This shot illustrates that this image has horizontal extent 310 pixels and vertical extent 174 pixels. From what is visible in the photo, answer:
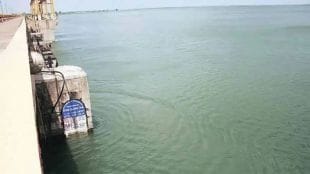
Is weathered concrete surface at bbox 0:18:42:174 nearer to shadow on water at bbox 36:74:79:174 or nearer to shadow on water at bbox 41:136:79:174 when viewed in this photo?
shadow on water at bbox 36:74:79:174

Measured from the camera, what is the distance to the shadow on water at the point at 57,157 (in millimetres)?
11808

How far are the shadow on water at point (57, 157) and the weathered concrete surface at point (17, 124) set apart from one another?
334cm

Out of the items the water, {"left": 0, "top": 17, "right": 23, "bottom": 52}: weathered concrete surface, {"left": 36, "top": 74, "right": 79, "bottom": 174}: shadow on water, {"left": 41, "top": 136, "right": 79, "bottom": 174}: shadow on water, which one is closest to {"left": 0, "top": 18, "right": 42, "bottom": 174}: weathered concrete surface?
{"left": 36, "top": 74, "right": 79, "bottom": 174}: shadow on water

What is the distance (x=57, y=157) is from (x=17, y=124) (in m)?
6.21

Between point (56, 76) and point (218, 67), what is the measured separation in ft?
57.5

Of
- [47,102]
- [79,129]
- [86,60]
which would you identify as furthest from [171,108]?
[86,60]

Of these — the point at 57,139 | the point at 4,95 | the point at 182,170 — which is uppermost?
the point at 4,95

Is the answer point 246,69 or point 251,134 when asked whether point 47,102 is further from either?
point 246,69

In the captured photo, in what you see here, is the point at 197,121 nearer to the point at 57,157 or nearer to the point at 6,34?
the point at 57,157

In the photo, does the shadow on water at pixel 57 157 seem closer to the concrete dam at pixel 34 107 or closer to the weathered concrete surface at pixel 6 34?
the concrete dam at pixel 34 107

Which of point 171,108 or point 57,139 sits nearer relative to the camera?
point 57,139

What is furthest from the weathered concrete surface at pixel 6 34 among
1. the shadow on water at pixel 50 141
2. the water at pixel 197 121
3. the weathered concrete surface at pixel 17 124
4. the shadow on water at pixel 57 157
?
the weathered concrete surface at pixel 17 124

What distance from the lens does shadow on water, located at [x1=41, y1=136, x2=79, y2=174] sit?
11808 millimetres

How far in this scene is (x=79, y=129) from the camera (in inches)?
515
